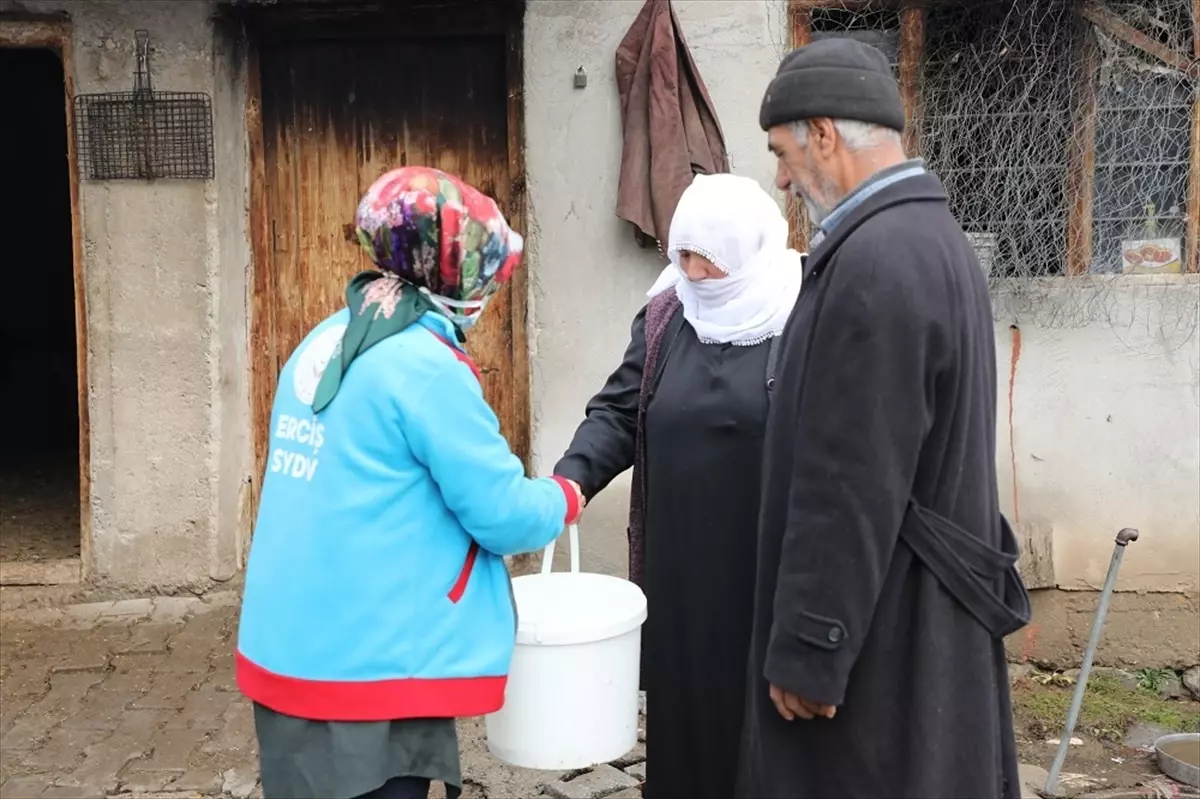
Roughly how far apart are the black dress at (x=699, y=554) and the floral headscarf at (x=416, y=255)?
0.68m

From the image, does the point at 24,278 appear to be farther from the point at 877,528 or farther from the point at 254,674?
the point at 877,528

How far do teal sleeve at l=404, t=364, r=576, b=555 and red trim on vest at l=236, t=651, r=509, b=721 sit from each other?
0.94 feet

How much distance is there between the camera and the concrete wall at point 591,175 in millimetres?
4961

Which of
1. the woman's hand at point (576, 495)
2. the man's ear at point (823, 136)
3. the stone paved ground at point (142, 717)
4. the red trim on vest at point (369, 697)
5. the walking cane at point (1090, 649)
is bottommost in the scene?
the stone paved ground at point (142, 717)

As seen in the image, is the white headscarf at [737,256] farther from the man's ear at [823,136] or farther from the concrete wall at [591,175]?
the concrete wall at [591,175]

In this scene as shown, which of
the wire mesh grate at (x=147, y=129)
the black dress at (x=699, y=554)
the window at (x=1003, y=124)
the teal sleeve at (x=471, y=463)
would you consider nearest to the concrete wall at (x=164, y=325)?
the wire mesh grate at (x=147, y=129)

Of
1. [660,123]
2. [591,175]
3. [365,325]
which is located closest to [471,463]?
[365,325]

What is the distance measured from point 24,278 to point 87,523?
7.62 m

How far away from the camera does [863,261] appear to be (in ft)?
6.59

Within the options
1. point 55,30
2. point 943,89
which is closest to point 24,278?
point 55,30

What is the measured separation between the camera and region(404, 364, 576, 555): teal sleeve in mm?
2176

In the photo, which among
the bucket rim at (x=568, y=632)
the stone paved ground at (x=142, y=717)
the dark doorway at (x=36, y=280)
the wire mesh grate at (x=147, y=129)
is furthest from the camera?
the dark doorway at (x=36, y=280)

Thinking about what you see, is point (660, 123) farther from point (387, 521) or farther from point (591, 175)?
point (387, 521)

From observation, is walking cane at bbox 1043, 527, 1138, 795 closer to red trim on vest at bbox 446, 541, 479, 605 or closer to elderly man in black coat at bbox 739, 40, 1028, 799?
elderly man in black coat at bbox 739, 40, 1028, 799
